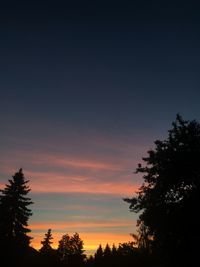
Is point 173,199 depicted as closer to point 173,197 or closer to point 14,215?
point 173,197

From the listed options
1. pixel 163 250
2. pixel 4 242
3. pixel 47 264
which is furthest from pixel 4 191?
pixel 163 250

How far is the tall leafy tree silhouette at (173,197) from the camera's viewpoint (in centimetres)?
2395

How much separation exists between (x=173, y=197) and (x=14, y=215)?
20648 millimetres

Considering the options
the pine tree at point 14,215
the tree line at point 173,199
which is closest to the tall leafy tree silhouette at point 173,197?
the tree line at point 173,199

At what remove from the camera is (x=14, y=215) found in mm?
39156

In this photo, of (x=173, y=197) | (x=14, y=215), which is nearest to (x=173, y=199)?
(x=173, y=197)

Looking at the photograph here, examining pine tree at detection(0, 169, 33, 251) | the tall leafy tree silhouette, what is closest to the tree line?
the tall leafy tree silhouette

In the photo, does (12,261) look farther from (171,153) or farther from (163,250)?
(171,153)

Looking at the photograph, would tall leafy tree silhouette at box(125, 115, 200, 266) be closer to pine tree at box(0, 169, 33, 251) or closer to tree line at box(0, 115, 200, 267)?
tree line at box(0, 115, 200, 267)

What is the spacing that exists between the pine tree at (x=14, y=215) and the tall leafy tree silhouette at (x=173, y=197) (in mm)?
16581

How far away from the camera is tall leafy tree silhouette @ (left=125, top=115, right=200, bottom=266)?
78.6 ft

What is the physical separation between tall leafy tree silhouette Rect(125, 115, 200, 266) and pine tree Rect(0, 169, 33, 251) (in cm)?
1658

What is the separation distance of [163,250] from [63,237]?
86888 millimetres

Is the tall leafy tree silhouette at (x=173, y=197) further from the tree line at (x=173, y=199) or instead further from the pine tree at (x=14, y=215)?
the pine tree at (x=14, y=215)
